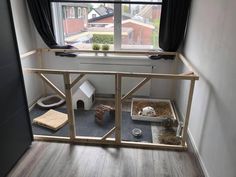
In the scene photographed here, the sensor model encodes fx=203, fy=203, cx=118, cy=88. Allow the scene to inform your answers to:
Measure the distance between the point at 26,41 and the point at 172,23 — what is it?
2022 mm

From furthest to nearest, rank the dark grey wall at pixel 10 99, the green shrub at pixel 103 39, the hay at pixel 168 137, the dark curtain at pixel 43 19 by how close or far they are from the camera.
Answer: the green shrub at pixel 103 39, the dark curtain at pixel 43 19, the hay at pixel 168 137, the dark grey wall at pixel 10 99

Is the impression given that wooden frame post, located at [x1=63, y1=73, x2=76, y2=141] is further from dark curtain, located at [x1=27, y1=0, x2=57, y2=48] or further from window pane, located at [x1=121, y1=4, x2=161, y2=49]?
window pane, located at [x1=121, y1=4, x2=161, y2=49]

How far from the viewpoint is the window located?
2941mm

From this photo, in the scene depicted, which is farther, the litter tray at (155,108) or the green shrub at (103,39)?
the green shrub at (103,39)

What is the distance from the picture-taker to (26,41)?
2859mm

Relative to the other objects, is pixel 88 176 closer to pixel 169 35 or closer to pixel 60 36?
pixel 169 35

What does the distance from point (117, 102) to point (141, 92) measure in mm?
1178

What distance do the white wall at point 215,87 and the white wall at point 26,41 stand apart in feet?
7.25

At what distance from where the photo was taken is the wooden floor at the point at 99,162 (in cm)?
180

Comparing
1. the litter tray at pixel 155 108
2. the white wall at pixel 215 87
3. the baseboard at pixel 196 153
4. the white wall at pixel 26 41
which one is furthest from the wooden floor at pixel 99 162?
the white wall at pixel 26 41

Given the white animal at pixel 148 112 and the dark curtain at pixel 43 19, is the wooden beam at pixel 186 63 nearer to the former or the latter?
the white animal at pixel 148 112

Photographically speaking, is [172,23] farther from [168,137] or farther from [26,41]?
[26,41]

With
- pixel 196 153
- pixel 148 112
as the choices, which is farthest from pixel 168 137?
pixel 148 112

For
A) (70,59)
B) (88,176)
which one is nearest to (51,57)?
(70,59)
